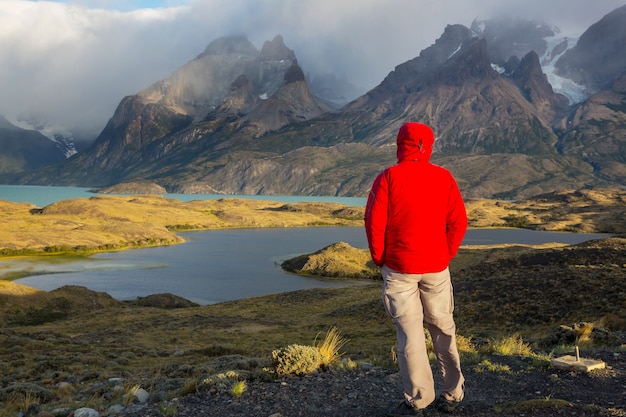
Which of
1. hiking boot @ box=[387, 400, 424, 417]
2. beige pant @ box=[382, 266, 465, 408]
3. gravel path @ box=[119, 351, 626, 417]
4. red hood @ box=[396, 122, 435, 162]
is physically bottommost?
gravel path @ box=[119, 351, 626, 417]

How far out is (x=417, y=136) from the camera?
770 cm

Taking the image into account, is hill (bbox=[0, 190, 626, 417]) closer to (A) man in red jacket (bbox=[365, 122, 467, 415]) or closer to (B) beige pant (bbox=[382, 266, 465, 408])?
(B) beige pant (bbox=[382, 266, 465, 408])

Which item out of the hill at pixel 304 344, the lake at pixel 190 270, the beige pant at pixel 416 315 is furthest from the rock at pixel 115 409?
the lake at pixel 190 270

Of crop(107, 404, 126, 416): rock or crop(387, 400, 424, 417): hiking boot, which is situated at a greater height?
crop(387, 400, 424, 417): hiking boot

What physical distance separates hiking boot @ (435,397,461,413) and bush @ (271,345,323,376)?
359 cm

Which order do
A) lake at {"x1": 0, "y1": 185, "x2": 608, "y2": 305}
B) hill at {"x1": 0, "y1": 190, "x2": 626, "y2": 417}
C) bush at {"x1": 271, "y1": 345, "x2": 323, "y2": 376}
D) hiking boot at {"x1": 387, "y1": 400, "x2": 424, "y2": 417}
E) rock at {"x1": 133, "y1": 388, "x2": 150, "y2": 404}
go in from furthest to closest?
lake at {"x1": 0, "y1": 185, "x2": 608, "y2": 305} < bush at {"x1": 271, "y1": 345, "x2": 323, "y2": 376} < rock at {"x1": 133, "y1": 388, "x2": 150, "y2": 404} < hill at {"x1": 0, "y1": 190, "x2": 626, "y2": 417} < hiking boot at {"x1": 387, "y1": 400, "x2": 424, "y2": 417}

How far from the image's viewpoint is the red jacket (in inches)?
294

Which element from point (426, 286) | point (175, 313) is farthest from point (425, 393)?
point (175, 313)

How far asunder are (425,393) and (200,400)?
4.30 meters

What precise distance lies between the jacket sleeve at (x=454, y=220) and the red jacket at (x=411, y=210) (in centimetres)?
2

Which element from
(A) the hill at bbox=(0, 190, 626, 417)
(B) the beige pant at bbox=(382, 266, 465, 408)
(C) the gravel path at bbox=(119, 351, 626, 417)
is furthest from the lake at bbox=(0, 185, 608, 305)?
(B) the beige pant at bbox=(382, 266, 465, 408)

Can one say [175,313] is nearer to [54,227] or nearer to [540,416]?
[540,416]

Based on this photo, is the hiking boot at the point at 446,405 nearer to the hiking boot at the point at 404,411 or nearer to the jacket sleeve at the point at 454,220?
the hiking boot at the point at 404,411

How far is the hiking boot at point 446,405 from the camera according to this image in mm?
7750
